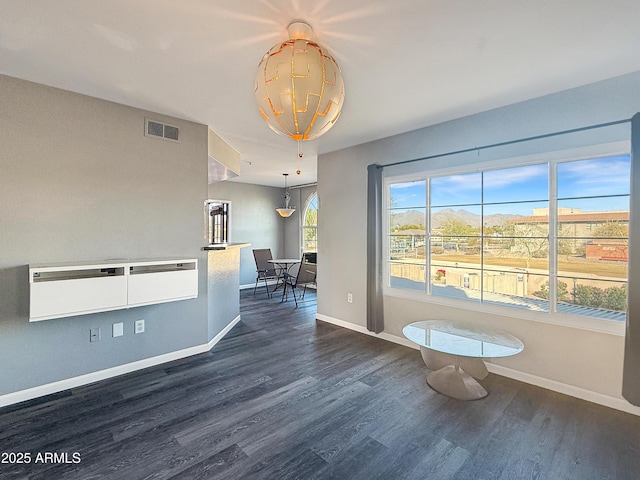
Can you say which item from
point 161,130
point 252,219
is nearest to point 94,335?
point 161,130

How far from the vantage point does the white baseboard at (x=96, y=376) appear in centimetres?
239

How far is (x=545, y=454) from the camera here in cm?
187

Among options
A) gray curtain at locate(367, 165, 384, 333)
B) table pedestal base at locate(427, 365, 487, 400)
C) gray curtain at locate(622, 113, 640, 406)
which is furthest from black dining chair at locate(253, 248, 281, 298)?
gray curtain at locate(622, 113, 640, 406)

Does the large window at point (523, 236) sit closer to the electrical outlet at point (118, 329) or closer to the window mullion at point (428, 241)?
the window mullion at point (428, 241)

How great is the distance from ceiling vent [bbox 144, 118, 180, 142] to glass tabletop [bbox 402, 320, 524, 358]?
10.2 feet

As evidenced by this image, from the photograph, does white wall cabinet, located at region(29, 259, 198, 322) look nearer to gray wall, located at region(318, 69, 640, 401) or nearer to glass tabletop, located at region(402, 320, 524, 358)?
gray wall, located at region(318, 69, 640, 401)

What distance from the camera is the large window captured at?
8.05ft

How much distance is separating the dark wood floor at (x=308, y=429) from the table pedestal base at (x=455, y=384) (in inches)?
2.9

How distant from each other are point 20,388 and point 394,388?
3049 millimetres

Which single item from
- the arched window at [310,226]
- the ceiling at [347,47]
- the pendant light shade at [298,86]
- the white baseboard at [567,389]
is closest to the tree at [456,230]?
the ceiling at [347,47]

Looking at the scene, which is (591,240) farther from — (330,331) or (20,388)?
(20,388)

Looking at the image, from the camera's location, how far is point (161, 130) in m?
3.11

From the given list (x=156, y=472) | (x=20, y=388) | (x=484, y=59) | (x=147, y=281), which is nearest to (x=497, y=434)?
(x=156, y=472)

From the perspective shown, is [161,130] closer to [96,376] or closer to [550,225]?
[96,376]
